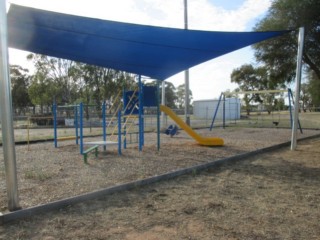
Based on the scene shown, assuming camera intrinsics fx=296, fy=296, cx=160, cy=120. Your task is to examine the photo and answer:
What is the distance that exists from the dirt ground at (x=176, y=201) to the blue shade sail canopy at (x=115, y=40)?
2.68 metres

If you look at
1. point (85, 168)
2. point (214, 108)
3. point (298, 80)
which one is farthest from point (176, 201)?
point (214, 108)

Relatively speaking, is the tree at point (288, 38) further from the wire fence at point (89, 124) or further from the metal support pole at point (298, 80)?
the wire fence at point (89, 124)

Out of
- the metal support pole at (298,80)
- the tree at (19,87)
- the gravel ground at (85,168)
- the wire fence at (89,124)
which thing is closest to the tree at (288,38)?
the metal support pole at (298,80)

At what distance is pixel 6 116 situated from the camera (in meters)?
3.70

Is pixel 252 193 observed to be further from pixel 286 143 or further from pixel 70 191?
pixel 286 143

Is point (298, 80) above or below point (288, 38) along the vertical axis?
below

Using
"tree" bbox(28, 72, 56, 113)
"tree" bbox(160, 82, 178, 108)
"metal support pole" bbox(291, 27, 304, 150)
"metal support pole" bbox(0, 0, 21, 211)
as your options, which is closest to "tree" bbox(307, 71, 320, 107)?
"metal support pole" bbox(291, 27, 304, 150)

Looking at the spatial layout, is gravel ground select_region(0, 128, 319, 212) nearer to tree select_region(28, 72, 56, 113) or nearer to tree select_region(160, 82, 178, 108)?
tree select_region(28, 72, 56, 113)

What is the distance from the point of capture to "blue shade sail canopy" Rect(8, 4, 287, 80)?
5121 millimetres

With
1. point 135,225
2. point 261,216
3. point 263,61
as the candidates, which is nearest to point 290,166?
point 261,216

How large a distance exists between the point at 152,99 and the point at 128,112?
95 centimetres

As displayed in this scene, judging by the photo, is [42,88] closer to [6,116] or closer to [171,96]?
[6,116]

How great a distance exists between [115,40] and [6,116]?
305 centimetres

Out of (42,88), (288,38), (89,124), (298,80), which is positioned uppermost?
(288,38)
